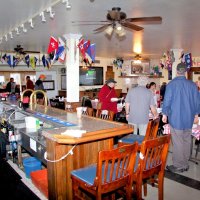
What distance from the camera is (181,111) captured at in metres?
3.59

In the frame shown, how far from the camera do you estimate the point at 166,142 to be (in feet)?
7.57

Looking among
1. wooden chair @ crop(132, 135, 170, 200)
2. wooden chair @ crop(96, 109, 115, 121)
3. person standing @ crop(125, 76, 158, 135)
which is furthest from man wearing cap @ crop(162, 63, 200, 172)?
wooden chair @ crop(132, 135, 170, 200)

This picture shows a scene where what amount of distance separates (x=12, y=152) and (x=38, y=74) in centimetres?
897

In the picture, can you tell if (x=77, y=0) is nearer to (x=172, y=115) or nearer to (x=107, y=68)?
(x=172, y=115)

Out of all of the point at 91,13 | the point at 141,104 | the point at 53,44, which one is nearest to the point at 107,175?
the point at 141,104

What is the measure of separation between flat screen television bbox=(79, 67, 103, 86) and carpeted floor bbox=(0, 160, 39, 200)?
9509mm

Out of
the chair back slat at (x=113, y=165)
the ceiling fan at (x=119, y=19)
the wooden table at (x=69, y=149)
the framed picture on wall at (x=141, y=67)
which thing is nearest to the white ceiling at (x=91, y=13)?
the ceiling fan at (x=119, y=19)

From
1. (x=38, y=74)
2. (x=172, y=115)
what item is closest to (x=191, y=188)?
(x=172, y=115)

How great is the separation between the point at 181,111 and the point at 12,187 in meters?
2.64

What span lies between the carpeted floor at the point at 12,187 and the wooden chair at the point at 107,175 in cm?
113

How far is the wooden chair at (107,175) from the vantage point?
73.2 inches

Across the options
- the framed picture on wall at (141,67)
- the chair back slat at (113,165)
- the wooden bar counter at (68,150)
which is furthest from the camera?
the framed picture on wall at (141,67)

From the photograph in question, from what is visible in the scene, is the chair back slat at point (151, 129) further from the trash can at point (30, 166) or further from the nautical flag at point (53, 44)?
the nautical flag at point (53, 44)

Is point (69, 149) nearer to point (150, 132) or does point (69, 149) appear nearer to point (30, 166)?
point (150, 132)
